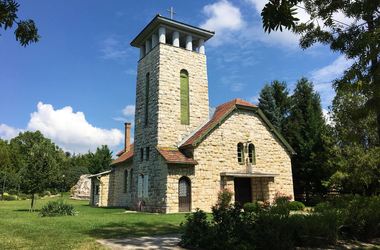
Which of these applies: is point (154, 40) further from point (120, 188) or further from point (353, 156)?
point (353, 156)

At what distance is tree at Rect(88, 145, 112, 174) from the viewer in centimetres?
4656

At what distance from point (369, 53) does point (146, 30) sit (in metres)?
17.4

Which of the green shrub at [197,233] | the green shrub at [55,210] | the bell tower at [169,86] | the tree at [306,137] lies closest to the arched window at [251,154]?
the bell tower at [169,86]

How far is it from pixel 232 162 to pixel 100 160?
33861 millimetres

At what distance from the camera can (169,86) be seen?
1997cm

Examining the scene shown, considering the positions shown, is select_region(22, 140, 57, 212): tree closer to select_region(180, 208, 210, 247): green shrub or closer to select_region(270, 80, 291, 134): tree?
select_region(180, 208, 210, 247): green shrub

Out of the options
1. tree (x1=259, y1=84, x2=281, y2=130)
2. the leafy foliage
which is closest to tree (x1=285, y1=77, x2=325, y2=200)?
the leafy foliage

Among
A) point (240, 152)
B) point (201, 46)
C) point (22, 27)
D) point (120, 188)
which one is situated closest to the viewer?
point (22, 27)

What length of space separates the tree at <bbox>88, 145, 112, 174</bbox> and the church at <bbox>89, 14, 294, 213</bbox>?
85.9ft

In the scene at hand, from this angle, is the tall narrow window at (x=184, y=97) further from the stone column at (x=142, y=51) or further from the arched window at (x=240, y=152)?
the stone column at (x=142, y=51)

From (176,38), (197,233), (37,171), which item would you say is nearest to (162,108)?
(176,38)

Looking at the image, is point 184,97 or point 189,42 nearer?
point 184,97

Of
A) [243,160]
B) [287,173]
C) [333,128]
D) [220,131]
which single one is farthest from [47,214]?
[333,128]

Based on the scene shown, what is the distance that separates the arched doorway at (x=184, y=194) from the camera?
17.0 metres
